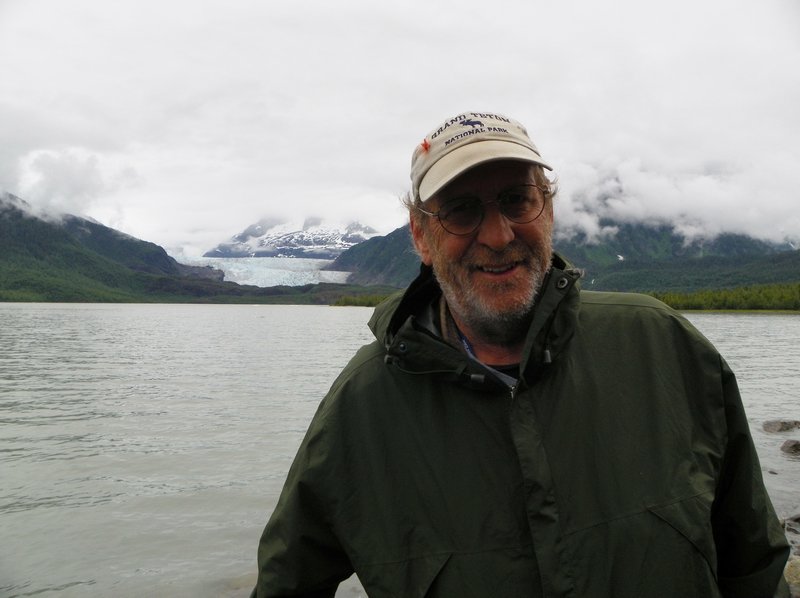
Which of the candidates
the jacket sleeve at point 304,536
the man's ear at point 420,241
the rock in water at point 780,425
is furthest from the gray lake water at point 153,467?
the man's ear at point 420,241

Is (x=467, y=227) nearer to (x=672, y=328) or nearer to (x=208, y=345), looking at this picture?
(x=672, y=328)

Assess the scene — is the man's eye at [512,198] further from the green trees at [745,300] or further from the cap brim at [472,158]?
the green trees at [745,300]

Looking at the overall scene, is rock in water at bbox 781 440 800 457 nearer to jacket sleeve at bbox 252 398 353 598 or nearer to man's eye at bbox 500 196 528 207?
man's eye at bbox 500 196 528 207

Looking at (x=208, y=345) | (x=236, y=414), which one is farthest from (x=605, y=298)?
(x=208, y=345)

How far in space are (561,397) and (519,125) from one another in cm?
115

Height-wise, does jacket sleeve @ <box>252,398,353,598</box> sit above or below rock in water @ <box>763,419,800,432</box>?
above

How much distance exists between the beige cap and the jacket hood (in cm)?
49

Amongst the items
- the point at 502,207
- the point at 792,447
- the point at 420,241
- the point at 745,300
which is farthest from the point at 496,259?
the point at 745,300

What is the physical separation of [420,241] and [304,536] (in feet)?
4.55

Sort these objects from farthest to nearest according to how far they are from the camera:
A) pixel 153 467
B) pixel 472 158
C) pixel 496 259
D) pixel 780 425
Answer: pixel 780 425, pixel 153 467, pixel 496 259, pixel 472 158

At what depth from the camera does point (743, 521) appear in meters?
2.31

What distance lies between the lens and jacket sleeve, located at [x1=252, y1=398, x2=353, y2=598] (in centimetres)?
237

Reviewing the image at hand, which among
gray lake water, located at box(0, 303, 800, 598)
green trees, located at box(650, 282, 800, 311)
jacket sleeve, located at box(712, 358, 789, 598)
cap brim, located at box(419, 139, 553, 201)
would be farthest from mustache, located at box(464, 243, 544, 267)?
green trees, located at box(650, 282, 800, 311)

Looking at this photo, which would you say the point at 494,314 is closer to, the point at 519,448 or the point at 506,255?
the point at 506,255
